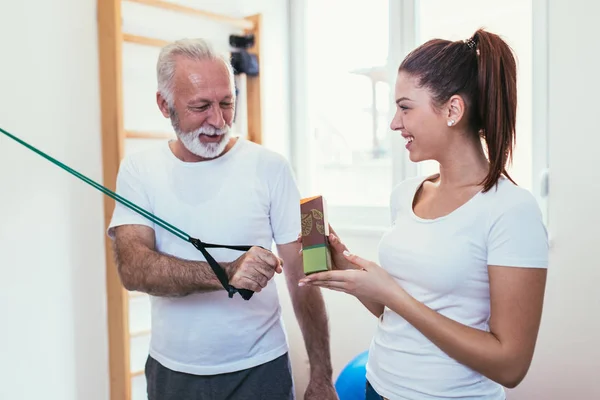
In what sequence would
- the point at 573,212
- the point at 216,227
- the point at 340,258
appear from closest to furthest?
the point at 340,258 < the point at 216,227 < the point at 573,212

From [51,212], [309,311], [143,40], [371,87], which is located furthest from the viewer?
[371,87]

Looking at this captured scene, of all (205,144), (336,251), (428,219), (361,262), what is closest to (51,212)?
(205,144)

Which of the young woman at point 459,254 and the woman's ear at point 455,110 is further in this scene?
the woman's ear at point 455,110

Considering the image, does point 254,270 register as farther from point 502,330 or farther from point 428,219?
point 502,330

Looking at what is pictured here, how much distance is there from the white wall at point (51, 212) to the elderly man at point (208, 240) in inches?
25.2

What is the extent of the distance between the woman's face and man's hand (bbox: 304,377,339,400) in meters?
0.68

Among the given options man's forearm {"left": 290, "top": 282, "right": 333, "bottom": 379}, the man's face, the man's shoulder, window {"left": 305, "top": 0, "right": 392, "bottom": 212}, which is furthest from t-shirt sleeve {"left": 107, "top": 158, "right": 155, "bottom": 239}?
A: window {"left": 305, "top": 0, "right": 392, "bottom": 212}

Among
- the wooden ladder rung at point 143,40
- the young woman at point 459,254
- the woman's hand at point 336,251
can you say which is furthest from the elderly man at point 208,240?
the wooden ladder rung at point 143,40

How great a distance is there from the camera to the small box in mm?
1230

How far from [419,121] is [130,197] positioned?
82 cm

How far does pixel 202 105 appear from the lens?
1.54 metres

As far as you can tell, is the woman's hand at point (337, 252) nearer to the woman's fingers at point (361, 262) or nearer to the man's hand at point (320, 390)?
the woman's fingers at point (361, 262)

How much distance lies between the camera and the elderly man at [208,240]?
1.44 meters

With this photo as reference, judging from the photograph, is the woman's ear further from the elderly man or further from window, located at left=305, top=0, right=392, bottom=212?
window, located at left=305, top=0, right=392, bottom=212
